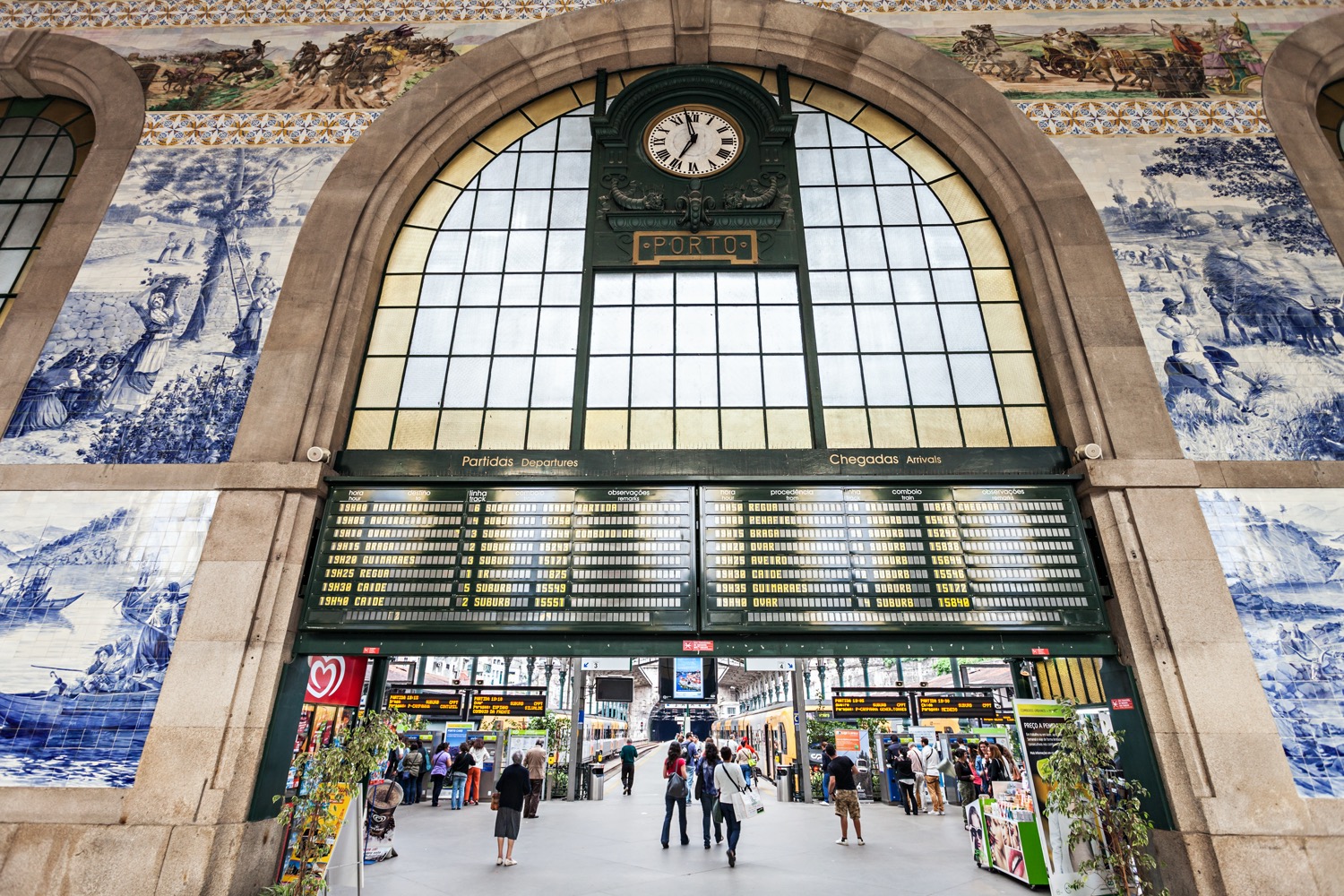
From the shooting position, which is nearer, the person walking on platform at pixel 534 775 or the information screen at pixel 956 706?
the person walking on platform at pixel 534 775

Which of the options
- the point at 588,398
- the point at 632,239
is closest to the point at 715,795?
the point at 588,398

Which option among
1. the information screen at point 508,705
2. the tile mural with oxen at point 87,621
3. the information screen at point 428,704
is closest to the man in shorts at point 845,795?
the tile mural with oxen at point 87,621

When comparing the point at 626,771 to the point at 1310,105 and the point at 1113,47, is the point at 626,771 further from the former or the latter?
the point at 1310,105

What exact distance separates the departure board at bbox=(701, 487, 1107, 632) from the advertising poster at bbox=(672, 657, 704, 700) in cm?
1707

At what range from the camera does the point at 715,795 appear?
1027 cm

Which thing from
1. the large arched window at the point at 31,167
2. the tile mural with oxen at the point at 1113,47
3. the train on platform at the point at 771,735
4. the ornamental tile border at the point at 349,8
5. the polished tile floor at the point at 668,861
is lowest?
the polished tile floor at the point at 668,861

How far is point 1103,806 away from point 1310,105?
1047 centimetres

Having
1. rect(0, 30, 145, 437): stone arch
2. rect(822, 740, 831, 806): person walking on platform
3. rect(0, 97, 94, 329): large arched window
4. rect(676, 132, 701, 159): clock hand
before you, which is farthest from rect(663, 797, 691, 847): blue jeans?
rect(0, 97, 94, 329): large arched window

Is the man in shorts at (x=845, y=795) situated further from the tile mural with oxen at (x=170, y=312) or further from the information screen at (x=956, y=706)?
the tile mural with oxen at (x=170, y=312)

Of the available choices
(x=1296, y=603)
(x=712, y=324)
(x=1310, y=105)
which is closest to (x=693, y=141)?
(x=712, y=324)

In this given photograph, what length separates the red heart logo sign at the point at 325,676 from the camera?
23.8ft

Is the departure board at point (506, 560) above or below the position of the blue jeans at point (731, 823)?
above

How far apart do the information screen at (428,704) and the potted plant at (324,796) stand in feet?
37.5

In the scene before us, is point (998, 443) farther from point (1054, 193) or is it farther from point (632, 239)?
point (632, 239)
